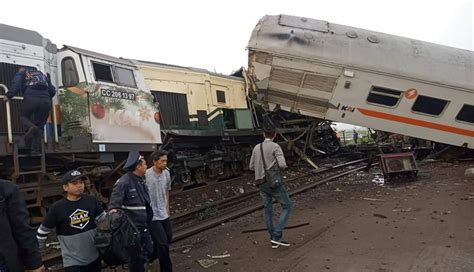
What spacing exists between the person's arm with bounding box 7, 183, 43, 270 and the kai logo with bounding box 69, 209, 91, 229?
2.03 ft

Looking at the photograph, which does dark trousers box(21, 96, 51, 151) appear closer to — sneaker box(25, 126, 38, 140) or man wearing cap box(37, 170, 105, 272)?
sneaker box(25, 126, 38, 140)

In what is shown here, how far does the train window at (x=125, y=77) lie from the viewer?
8.62 metres

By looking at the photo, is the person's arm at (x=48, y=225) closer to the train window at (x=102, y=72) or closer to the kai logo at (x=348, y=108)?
the train window at (x=102, y=72)

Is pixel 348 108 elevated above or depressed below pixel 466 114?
above

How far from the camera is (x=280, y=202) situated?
19.0 feet

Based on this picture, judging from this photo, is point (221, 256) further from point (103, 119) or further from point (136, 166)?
point (103, 119)

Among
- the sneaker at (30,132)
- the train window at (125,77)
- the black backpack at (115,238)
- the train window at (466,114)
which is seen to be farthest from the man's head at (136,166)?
the train window at (466,114)

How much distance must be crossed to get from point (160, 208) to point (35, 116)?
345 cm

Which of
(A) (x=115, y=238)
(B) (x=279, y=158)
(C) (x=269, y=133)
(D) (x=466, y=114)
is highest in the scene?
(D) (x=466, y=114)

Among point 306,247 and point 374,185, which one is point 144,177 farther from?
point 374,185

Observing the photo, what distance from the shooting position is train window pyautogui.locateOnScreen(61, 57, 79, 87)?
7.80m

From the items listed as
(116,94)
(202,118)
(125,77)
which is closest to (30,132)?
(116,94)

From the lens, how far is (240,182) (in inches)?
495

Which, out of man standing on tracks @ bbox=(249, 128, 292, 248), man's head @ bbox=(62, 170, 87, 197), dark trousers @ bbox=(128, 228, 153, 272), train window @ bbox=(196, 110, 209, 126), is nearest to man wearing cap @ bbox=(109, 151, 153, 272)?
dark trousers @ bbox=(128, 228, 153, 272)
